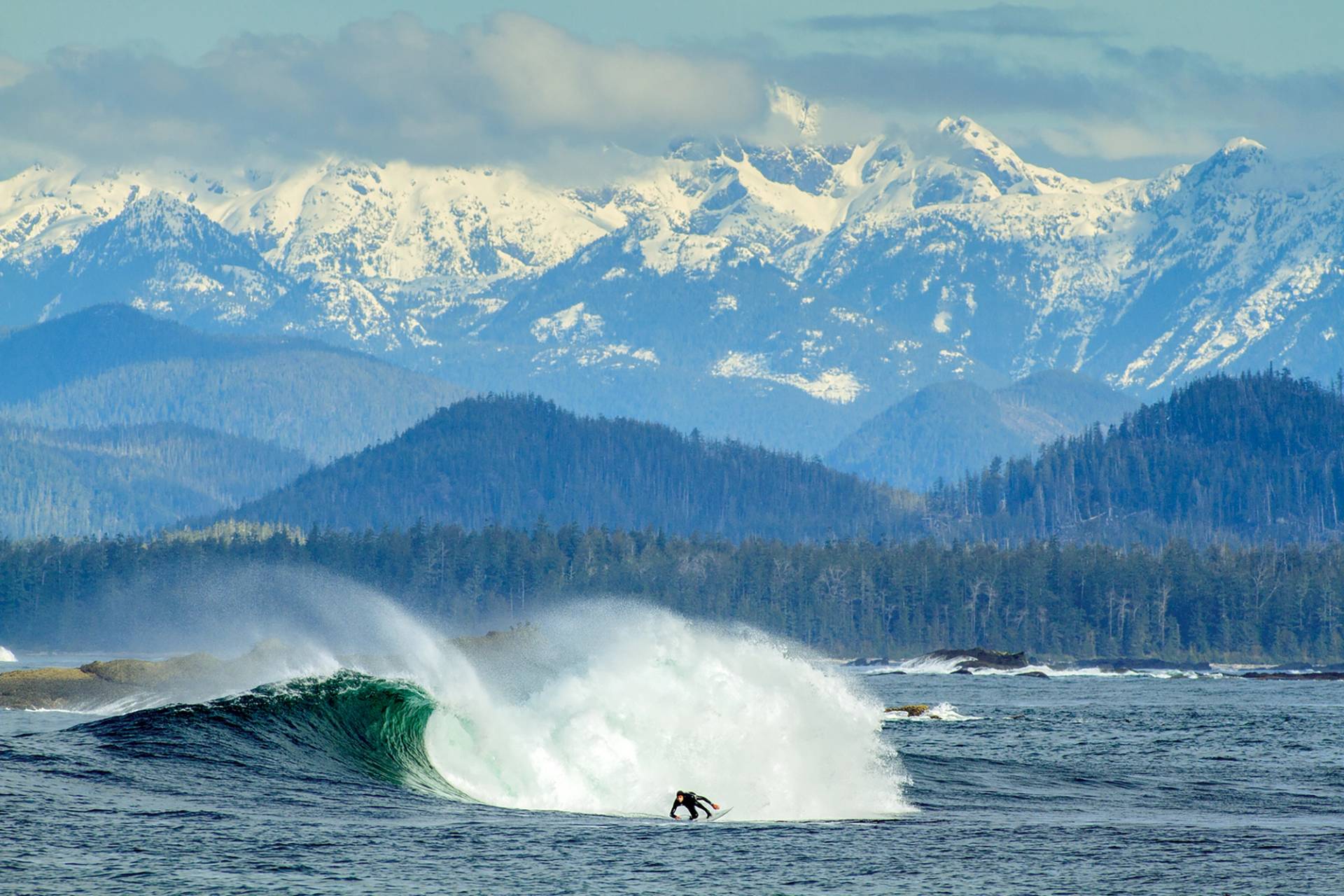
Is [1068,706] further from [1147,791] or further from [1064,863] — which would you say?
[1064,863]

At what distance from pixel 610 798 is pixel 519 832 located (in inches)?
315

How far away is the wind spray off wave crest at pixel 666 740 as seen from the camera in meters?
64.4

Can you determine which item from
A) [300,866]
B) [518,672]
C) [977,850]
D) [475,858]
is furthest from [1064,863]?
[518,672]

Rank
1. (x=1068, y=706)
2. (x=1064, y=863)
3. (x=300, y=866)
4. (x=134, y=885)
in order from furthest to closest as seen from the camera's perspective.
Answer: (x=1068, y=706) < (x=1064, y=863) < (x=300, y=866) < (x=134, y=885)

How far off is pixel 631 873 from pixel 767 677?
2245 cm

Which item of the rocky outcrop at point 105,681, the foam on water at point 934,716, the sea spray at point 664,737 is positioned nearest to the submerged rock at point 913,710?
the foam on water at point 934,716

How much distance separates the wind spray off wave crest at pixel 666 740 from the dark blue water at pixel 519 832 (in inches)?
75.0

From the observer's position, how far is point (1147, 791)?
247 feet

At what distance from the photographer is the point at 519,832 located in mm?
56562

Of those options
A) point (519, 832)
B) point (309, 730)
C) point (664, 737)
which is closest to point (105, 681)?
point (309, 730)

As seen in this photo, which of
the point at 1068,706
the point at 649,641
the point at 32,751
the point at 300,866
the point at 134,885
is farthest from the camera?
the point at 1068,706

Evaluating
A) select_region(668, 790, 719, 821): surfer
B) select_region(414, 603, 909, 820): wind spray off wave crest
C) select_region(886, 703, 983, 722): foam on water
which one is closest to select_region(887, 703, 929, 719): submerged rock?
select_region(886, 703, 983, 722): foam on water

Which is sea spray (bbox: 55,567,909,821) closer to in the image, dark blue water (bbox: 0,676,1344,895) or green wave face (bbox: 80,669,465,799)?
green wave face (bbox: 80,669,465,799)

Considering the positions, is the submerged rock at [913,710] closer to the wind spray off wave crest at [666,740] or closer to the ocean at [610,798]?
the ocean at [610,798]
